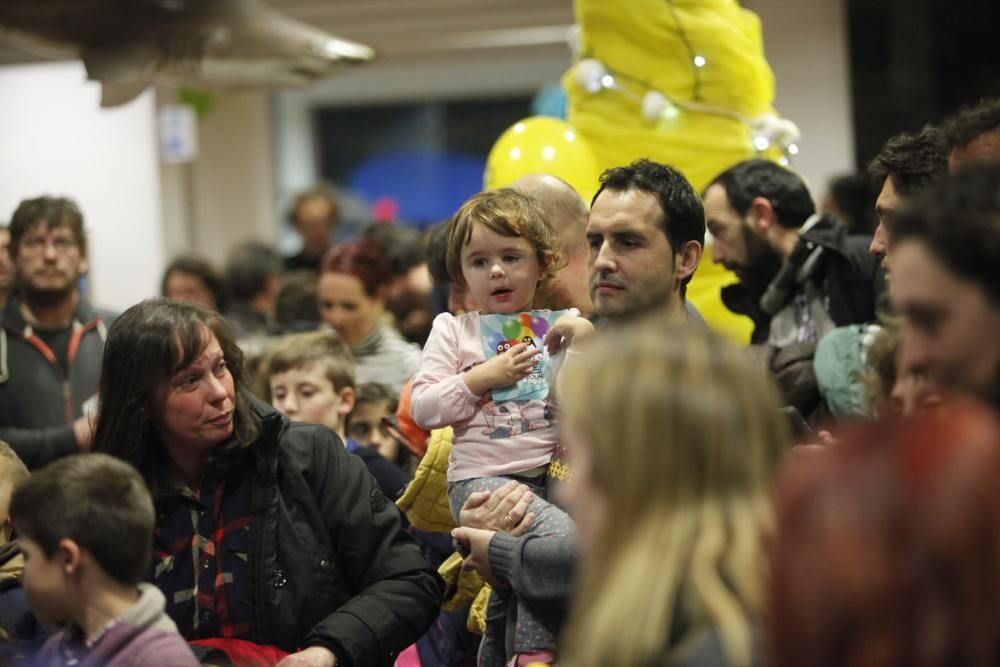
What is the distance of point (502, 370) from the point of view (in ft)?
8.96

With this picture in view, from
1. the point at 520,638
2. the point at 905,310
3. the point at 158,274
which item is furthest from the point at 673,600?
the point at 158,274

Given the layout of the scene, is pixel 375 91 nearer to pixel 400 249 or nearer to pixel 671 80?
pixel 400 249

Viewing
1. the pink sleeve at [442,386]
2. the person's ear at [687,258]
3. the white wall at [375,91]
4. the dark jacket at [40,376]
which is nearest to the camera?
the pink sleeve at [442,386]

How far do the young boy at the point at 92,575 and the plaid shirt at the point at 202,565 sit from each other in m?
0.44

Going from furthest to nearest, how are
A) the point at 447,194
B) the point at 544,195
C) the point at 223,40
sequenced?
1. the point at 447,194
2. the point at 223,40
3. the point at 544,195

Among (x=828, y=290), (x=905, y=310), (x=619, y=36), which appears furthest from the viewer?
(x=619, y=36)

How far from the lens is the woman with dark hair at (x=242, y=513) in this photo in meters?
2.69

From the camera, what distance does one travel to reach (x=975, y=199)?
1704 millimetres

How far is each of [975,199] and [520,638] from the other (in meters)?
1.34

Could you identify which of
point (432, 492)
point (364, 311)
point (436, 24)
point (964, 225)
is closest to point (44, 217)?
point (364, 311)

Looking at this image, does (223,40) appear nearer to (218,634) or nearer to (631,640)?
(218,634)

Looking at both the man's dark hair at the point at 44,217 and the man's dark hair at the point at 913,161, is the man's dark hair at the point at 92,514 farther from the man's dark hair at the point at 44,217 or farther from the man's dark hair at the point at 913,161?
the man's dark hair at the point at 44,217

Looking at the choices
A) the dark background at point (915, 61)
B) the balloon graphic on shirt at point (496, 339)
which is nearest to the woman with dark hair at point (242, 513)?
the balloon graphic on shirt at point (496, 339)

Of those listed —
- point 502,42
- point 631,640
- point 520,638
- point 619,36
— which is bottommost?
point 520,638
